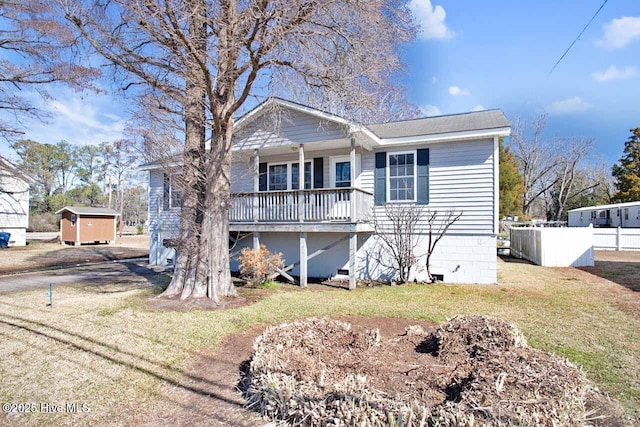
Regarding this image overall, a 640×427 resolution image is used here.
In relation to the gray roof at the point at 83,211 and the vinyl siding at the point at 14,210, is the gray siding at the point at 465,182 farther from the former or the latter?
the vinyl siding at the point at 14,210

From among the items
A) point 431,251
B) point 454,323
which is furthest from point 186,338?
point 431,251

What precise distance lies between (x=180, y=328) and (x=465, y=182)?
26.8 feet

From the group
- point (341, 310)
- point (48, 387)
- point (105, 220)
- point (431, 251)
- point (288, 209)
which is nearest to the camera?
point (48, 387)

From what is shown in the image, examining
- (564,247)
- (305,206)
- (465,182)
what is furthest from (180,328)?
(564,247)

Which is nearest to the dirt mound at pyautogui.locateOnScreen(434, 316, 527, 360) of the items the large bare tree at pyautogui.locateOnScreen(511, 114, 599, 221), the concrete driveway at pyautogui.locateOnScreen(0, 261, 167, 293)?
the concrete driveway at pyautogui.locateOnScreen(0, 261, 167, 293)

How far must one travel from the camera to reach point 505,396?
9.20 feet

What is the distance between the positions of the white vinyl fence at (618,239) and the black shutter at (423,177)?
15574 millimetres

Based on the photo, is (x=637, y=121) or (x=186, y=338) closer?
(x=186, y=338)

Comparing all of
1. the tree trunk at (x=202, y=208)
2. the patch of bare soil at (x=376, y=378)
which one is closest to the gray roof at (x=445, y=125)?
the tree trunk at (x=202, y=208)

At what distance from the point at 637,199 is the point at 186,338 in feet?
118

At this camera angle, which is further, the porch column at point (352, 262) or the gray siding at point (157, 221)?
the gray siding at point (157, 221)

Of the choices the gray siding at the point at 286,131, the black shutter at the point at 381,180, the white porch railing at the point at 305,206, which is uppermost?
the gray siding at the point at 286,131

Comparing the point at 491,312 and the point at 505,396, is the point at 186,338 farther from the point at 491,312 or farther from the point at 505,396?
the point at 491,312

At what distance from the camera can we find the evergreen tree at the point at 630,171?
92.8ft
